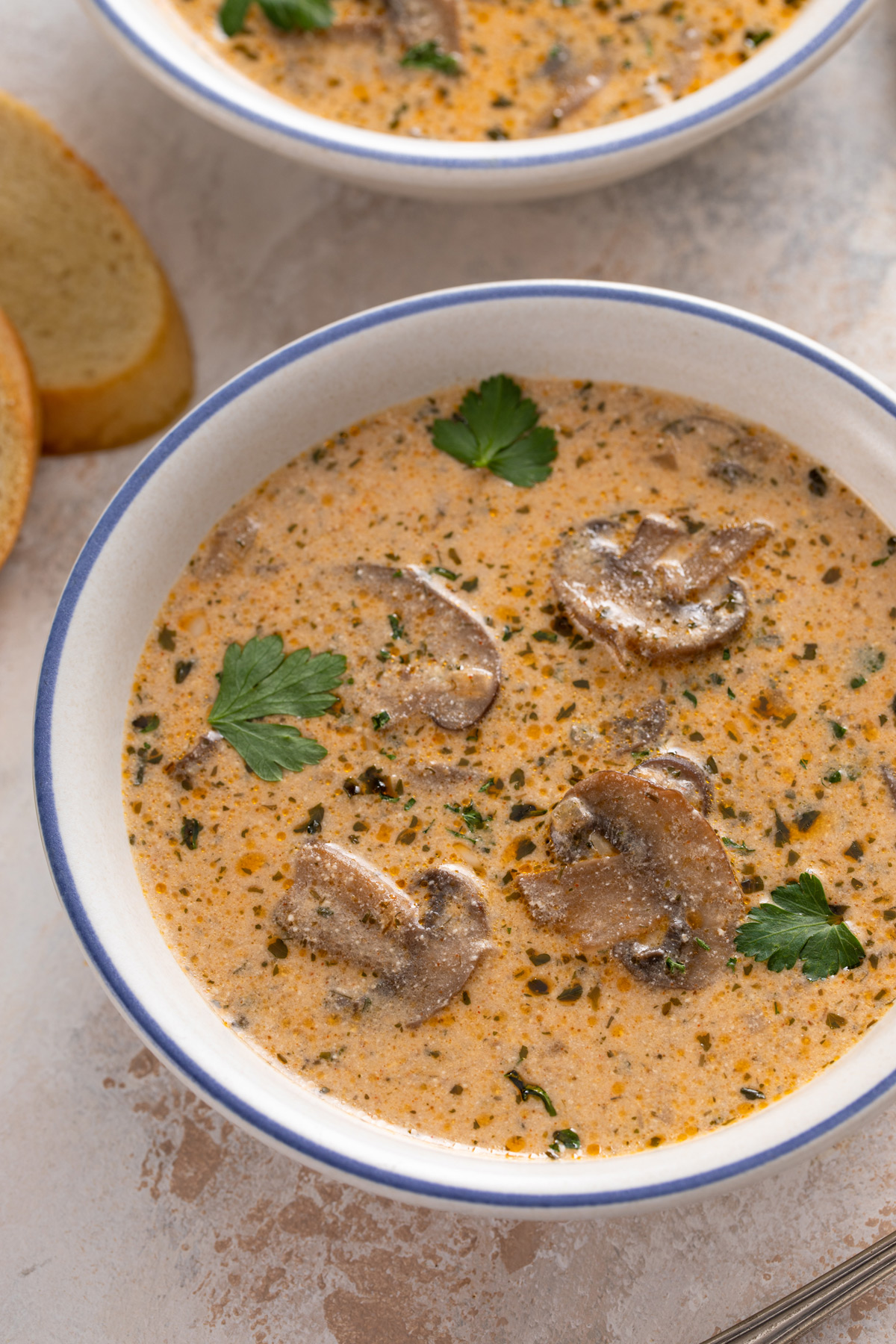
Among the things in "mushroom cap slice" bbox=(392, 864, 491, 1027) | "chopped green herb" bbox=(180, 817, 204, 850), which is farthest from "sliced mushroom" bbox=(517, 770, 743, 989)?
"chopped green herb" bbox=(180, 817, 204, 850)

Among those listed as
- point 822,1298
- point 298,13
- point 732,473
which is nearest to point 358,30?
point 298,13

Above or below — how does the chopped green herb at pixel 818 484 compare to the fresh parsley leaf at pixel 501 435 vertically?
above

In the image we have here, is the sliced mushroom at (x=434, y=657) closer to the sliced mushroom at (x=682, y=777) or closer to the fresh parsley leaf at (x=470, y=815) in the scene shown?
the fresh parsley leaf at (x=470, y=815)

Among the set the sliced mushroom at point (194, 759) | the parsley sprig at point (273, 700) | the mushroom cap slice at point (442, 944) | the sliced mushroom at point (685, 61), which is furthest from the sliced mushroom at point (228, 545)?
the sliced mushroom at point (685, 61)

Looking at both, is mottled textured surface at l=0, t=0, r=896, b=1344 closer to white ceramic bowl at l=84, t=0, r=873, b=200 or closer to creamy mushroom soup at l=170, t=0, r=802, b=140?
creamy mushroom soup at l=170, t=0, r=802, b=140

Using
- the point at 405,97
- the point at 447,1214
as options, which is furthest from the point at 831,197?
the point at 447,1214

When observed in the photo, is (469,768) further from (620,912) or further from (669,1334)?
(669,1334)
